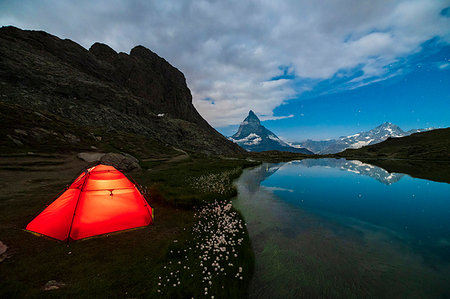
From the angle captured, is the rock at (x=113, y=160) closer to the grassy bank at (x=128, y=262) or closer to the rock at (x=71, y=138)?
the rock at (x=71, y=138)

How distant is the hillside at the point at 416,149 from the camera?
379 ft

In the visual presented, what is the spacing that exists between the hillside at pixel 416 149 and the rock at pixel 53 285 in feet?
515

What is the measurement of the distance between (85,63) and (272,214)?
173 m

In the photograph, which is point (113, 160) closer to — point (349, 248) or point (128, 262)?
point (128, 262)

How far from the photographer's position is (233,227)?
11852mm

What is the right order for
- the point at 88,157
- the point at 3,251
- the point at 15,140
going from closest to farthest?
the point at 3,251 → the point at 15,140 → the point at 88,157

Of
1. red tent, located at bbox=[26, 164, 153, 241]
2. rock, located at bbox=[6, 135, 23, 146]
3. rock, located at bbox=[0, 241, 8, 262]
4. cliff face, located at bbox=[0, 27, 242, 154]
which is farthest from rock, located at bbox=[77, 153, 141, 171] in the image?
cliff face, located at bbox=[0, 27, 242, 154]

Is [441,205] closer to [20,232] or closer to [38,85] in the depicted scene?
[20,232]

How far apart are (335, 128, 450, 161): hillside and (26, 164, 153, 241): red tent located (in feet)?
506

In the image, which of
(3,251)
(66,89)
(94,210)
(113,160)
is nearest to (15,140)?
(113,160)

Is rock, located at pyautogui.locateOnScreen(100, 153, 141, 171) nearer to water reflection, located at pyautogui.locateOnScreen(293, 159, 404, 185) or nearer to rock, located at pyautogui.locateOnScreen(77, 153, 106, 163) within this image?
rock, located at pyautogui.locateOnScreen(77, 153, 106, 163)

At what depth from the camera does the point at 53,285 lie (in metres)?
6.26

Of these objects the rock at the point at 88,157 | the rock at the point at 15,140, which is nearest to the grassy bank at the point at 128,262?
the rock at the point at 88,157

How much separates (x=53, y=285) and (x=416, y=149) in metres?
197
